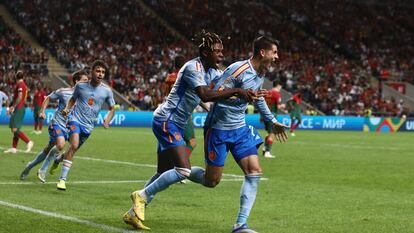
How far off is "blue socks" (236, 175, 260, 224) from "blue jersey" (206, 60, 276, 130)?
24.4 inches

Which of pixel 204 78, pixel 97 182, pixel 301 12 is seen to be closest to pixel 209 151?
pixel 204 78

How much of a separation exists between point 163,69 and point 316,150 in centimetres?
2554

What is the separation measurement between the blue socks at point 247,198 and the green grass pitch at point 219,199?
0.44m

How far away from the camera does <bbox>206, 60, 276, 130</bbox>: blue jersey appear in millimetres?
8680

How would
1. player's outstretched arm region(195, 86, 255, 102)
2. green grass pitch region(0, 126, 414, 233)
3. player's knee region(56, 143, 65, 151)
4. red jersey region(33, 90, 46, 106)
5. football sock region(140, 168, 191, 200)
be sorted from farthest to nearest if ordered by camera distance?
red jersey region(33, 90, 46, 106) < player's knee region(56, 143, 65, 151) < green grass pitch region(0, 126, 414, 233) < football sock region(140, 168, 191, 200) < player's outstretched arm region(195, 86, 255, 102)

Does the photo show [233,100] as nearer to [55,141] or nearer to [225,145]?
[225,145]

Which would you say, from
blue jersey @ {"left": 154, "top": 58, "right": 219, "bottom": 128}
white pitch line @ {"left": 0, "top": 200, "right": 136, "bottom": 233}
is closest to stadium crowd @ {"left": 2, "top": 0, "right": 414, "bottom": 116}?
white pitch line @ {"left": 0, "top": 200, "right": 136, "bottom": 233}

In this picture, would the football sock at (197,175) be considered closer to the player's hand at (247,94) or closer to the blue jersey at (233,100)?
the blue jersey at (233,100)

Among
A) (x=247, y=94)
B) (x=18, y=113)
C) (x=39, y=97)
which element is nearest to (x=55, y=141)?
(x=247, y=94)

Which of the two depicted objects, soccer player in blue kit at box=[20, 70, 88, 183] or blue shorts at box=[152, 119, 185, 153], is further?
soccer player in blue kit at box=[20, 70, 88, 183]

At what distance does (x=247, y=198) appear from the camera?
858cm

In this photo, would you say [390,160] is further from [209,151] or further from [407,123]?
[407,123]

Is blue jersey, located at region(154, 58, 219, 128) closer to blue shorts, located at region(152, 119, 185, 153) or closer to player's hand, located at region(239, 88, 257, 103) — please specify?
blue shorts, located at region(152, 119, 185, 153)

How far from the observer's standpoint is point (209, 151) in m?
8.75
